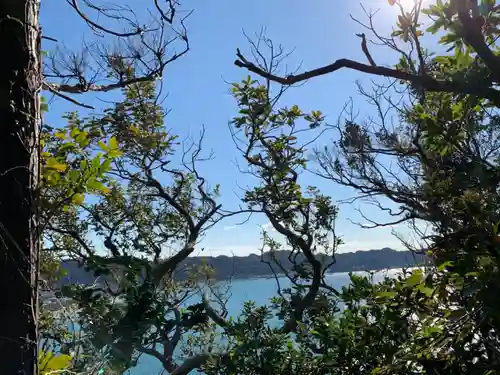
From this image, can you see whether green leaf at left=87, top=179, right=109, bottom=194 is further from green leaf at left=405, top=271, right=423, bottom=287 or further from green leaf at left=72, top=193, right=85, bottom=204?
green leaf at left=405, top=271, right=423, bottom=287

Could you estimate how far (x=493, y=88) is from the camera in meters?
1.19

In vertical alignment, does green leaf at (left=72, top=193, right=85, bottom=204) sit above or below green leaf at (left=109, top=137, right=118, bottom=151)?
below

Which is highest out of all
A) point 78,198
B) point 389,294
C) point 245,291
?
point 78,198

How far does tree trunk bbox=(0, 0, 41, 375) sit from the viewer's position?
0.89 m

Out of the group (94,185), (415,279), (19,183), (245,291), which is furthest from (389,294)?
(245,291)

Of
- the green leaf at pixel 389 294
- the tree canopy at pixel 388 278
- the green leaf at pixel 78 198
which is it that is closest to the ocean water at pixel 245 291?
the tree canopy at pixel 388 278

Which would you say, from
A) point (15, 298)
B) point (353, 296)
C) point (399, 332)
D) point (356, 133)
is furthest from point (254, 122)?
point (15, 298)

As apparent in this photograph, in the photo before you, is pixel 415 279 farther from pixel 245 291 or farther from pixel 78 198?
pixel 245 291

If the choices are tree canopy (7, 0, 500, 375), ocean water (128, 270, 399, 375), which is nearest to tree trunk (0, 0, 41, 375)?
tree canopy (7, 0, 500, 375)

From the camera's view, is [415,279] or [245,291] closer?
[415,279]

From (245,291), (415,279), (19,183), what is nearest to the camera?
(19,183)

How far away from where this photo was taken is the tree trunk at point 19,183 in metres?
0.89

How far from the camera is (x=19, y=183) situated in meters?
0.95

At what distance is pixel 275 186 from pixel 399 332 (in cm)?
360
